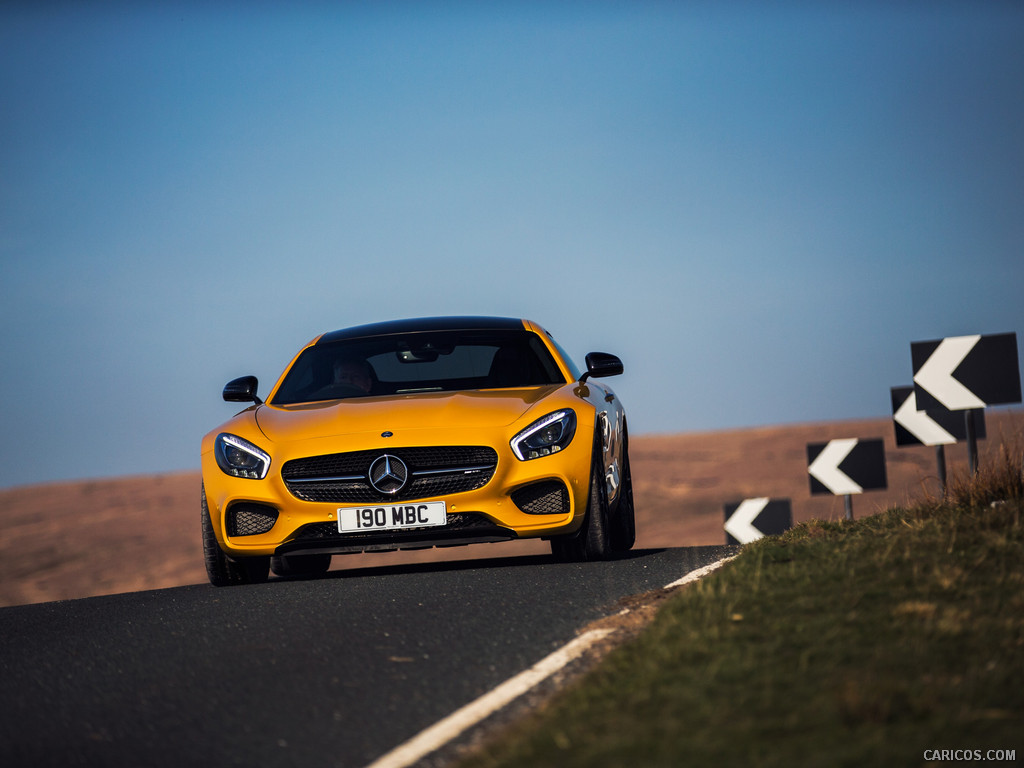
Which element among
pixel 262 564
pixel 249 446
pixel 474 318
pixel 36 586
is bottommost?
pixel 36 586

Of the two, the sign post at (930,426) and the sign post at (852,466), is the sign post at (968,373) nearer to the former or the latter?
the sign post at (930,426)

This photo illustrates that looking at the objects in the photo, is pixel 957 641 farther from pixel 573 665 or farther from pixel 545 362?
pixel 545 362

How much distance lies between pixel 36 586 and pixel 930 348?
2935cm

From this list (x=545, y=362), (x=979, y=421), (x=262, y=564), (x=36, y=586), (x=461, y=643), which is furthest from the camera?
(x=36, y=586)

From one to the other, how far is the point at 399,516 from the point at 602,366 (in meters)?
2.38

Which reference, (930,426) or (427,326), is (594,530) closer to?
(427,326)

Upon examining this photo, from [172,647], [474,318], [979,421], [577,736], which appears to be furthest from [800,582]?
[979,421]

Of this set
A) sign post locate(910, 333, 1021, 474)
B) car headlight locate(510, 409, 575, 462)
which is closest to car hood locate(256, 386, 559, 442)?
car headlight locate(510, 409, 575, 462)

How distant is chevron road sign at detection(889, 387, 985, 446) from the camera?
1149cm

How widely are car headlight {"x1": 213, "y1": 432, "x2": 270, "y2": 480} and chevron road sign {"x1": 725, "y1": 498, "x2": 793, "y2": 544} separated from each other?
5.77 metres

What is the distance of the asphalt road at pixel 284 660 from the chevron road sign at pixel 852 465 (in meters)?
4.03

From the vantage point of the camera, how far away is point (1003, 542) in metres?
6.25

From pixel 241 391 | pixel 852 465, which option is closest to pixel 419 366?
pixel 241 391

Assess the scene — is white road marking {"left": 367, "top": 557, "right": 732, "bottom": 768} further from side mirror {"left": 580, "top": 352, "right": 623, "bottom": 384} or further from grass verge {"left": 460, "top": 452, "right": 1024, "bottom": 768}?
side mirror {"left": 580, "top": 352, "right": 623, "bottom": 384}
